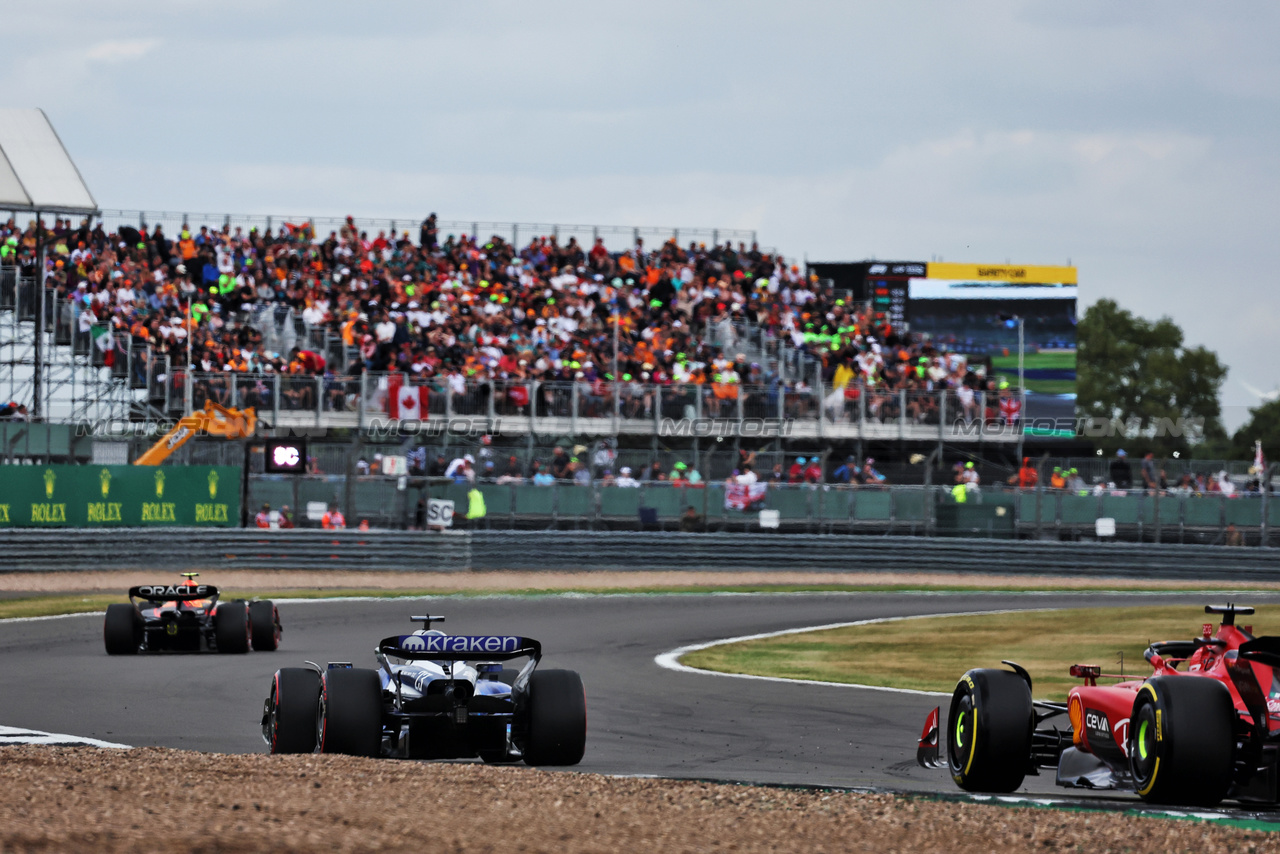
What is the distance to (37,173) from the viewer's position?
35781mm

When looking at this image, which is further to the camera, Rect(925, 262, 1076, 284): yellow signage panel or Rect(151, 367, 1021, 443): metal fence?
Rect(925, 262, 1076, 284): yellow signage panel

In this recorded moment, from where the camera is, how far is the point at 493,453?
102 ft

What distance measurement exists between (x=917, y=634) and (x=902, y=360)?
73.2 feet

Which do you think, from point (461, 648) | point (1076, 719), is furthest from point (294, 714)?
point (1076, 719)

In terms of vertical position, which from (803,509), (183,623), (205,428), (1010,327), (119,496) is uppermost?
(1010,327)

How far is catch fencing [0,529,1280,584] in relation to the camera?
93.1 feet

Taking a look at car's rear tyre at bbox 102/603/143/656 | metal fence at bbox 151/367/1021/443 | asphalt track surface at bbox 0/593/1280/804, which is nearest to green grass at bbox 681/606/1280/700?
asphalt track surface at bbox 0/593/1280/804

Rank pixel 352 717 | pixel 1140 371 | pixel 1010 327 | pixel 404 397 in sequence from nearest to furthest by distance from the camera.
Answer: pixel 352 717
pixel 404 397
pixel 1010 327
pixel 1140 371

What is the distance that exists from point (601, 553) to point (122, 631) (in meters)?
14.2

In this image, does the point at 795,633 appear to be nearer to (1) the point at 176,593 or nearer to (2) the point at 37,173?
(1) the point at 176,593

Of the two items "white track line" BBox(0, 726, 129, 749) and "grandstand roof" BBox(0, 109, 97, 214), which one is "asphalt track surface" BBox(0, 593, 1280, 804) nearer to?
"white track line" BBox(0, 726, 129, 749)

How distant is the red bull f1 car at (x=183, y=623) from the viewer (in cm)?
1723

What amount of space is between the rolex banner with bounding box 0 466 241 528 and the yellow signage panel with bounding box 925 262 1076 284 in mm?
33372

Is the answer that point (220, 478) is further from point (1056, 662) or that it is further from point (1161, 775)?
point (1161, 775)
